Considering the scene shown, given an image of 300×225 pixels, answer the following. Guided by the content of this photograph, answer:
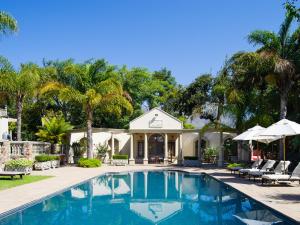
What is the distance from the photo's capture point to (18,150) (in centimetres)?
2742

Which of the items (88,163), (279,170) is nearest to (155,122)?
(88,163)

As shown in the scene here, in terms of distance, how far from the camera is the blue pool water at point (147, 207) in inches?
454

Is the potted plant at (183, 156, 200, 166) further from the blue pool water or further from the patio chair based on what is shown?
the patio chair

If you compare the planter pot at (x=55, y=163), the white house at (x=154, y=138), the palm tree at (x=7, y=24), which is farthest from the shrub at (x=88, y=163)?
the palm tree at (x=7, y=24)

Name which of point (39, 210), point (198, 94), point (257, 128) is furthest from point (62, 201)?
point (198, 94)

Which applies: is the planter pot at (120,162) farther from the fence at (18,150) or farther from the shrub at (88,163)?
the fence at (18,150)

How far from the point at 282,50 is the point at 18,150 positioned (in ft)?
60.1

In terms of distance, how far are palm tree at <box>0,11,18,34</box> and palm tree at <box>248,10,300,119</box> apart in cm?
1393

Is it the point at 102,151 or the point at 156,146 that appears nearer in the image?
the point at 102,151

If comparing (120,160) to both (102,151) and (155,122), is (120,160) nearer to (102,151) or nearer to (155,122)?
(102,151)

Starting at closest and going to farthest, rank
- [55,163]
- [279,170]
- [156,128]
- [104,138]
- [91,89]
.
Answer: [279,170] < [55,163] < [91,89] < [156,128] < [104,138]

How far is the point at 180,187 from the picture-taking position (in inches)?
806

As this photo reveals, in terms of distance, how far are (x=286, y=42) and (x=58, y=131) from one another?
1946 cm

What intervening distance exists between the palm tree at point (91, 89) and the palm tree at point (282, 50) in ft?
38.1
